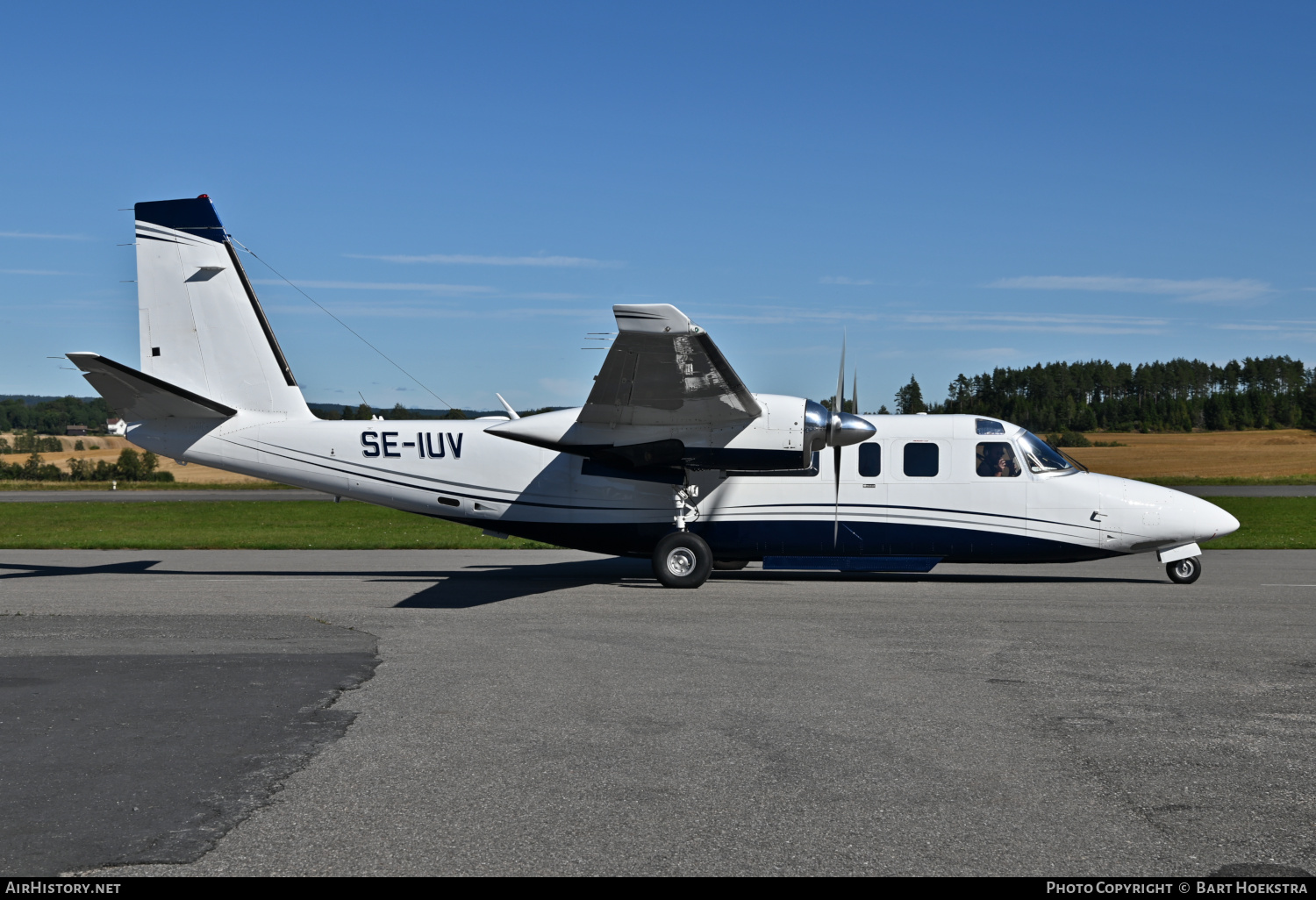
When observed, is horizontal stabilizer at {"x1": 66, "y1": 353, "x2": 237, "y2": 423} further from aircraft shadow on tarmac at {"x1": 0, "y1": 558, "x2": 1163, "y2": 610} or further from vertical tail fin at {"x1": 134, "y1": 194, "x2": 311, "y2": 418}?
aircraft shadow on tarmac at {"x1": 0, "y1": 558, "x2": 1163, "y2": 610}

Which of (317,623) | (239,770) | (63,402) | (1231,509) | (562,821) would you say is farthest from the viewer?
(63,402)

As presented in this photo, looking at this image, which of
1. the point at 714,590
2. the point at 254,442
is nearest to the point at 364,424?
the point at 254,442

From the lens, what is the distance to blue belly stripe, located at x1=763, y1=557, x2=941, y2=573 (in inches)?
594

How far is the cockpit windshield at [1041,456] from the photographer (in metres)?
15.3

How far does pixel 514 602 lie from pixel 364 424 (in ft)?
16.1

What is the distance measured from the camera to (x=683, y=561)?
49.5ft

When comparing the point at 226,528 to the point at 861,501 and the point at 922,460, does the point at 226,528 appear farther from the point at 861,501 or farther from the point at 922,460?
the point at 922,460

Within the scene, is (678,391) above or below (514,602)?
above

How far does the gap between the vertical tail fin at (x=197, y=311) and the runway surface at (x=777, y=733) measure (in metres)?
3.90

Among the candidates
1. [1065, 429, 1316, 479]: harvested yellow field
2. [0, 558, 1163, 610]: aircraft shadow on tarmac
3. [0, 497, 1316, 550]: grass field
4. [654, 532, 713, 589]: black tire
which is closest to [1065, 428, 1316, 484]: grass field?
[1065, 429, 1316, 479]: harvested yellow field

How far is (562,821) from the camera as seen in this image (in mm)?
4977

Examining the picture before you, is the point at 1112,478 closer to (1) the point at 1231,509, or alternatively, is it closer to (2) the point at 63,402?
(1) the point at 1231,509

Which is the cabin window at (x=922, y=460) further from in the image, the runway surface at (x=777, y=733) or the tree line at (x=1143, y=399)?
the tree line at (x=1143, y=399)

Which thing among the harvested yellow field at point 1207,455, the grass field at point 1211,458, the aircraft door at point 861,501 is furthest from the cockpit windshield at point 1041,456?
the grass field at point 1211,458
